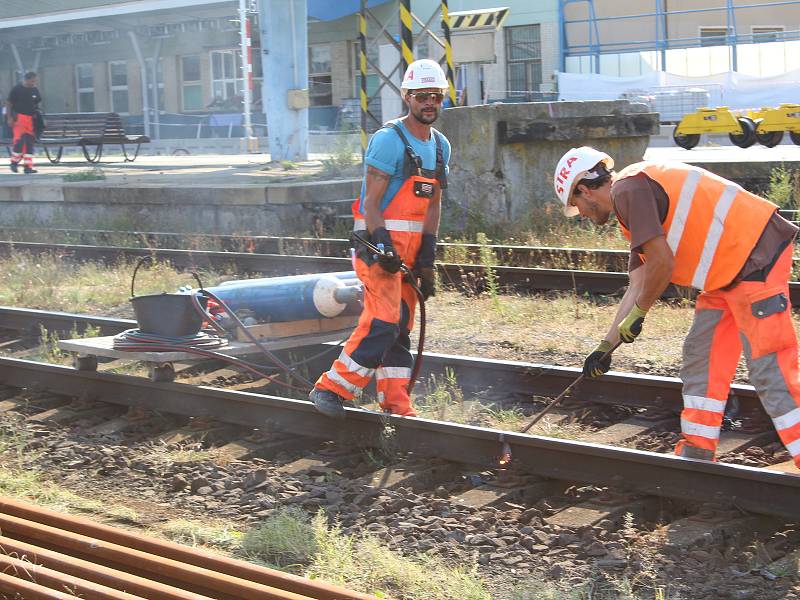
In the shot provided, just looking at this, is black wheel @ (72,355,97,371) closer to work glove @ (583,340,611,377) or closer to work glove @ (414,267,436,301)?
work glove @ (414,267,436,301)

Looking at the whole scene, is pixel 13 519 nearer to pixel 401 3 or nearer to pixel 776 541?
pixel 776 541

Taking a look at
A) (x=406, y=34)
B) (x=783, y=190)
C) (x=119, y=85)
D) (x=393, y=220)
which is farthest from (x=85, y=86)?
(x=393, y=220)

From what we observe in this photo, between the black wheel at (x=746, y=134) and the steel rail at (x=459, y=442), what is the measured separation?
1506 centimetres

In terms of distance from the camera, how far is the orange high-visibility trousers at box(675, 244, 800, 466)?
4.50m

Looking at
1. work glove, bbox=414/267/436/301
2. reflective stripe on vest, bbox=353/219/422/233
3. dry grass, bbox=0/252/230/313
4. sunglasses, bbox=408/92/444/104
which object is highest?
sunglasses, bbox=408/92/444/104

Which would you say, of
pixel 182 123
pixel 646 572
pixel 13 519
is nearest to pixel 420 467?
pixel 646 572

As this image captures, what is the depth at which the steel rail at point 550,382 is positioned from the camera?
20.2ft

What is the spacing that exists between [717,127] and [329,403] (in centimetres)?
1569

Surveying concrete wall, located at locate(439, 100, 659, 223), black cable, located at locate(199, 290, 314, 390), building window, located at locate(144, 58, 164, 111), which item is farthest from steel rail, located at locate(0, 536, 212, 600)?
building window, located at locate(144, 58, 164, 111)

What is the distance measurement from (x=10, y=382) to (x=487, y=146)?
23.2ft

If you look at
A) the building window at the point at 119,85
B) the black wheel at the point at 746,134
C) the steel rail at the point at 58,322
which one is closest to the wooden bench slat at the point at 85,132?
the black wheel at the point at 746,134

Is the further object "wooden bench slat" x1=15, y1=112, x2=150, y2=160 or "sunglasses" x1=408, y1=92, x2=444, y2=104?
"wooden bench slat" x1=15, y1=112, x2=150, y2=160

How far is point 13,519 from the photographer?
14.8ft

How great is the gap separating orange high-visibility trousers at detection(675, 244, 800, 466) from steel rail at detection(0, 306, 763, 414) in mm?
1084
